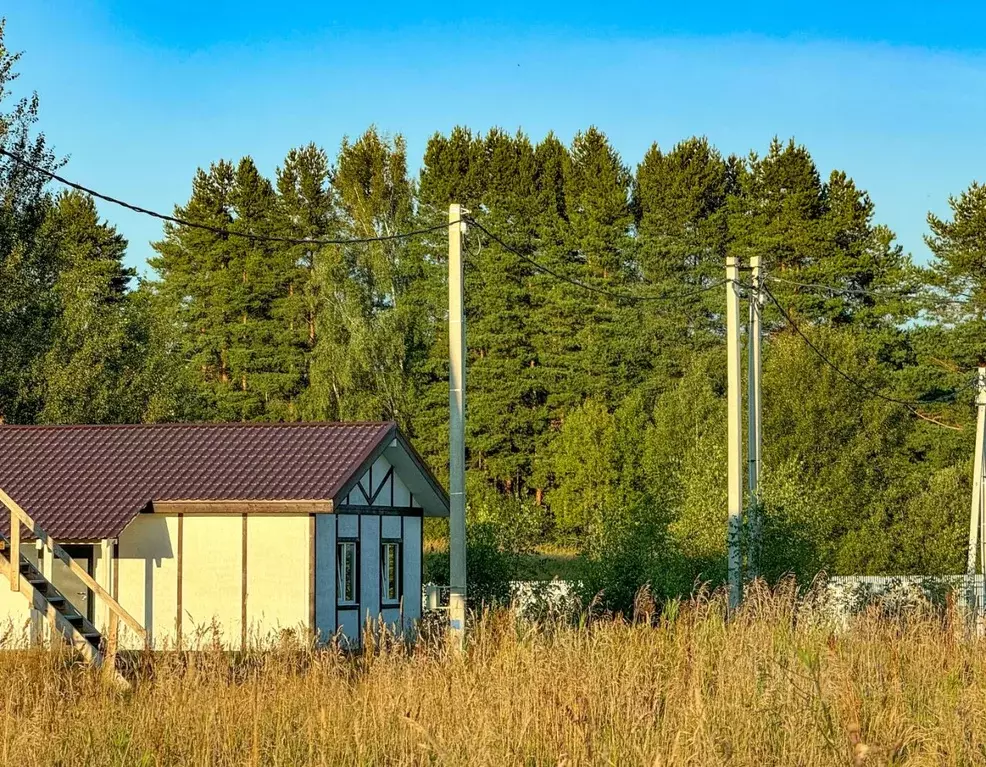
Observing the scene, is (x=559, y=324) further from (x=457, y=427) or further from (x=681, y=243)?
(x=457, y=427)

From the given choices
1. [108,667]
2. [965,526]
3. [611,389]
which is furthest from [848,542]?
[108,667]

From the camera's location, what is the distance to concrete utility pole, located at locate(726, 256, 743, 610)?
22594 mm

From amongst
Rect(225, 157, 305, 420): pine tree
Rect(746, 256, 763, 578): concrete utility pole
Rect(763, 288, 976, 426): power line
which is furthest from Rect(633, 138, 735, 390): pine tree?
Rect(746, 256, 763, 578): concrete utility pole

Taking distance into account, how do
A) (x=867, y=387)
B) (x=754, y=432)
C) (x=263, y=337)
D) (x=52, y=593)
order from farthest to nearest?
(x=263, y=337)
(x=867, y=387)
(x=754, y=432)
(x=52, y=593)

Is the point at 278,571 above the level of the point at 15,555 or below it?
below

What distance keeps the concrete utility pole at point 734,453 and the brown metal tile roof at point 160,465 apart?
6.72 meters

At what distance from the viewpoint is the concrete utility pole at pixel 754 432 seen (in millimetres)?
23469

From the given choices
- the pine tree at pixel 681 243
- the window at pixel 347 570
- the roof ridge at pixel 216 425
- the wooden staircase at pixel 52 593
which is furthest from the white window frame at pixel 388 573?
the pine tree at pixel 681 243

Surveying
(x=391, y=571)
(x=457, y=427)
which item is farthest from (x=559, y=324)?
(x=457, y=427)

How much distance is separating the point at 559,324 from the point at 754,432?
3705cm

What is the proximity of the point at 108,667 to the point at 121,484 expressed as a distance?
1546 centimetres

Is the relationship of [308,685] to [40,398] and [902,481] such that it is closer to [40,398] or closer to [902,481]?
[40,398]

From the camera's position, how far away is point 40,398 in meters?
43.3

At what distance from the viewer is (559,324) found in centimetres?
6384
